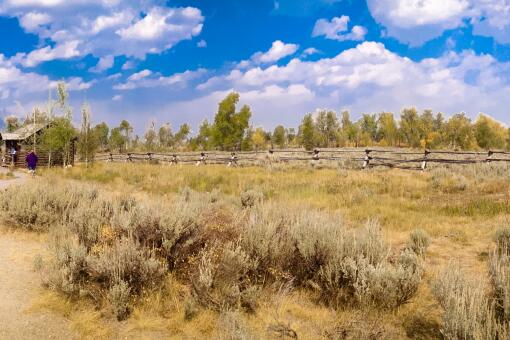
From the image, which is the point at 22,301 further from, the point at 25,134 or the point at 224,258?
the point at 25,134

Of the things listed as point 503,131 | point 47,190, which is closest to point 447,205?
point 47,190

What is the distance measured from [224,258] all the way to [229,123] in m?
52.5

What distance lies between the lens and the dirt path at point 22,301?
369cm

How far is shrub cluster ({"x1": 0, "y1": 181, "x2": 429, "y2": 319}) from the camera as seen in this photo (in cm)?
424

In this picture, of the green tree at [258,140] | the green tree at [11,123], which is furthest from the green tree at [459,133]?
the green tree at [11,123]

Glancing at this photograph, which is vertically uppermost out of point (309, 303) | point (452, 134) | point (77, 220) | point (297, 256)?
point (452, 134)

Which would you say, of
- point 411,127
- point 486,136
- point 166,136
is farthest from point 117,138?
point 486,136

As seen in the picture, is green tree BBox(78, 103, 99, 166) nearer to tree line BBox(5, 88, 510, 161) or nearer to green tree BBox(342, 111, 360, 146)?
tree line BBox(5, 88, 510, 161)

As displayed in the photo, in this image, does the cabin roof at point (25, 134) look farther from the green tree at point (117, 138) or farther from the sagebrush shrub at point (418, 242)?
the green tree at point (117, 138)

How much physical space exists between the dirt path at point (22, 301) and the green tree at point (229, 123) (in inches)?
1979

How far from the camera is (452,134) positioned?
2685 inches

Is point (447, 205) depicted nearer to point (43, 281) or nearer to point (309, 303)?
point (309, 303)

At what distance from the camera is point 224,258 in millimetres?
4508

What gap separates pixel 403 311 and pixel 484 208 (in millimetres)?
6868
